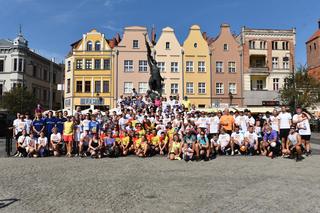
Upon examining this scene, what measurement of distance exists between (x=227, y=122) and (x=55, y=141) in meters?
7.32

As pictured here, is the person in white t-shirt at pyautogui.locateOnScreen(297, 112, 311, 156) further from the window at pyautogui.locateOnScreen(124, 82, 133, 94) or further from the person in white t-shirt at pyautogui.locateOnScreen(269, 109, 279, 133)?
the window at pyautogui.locateOnScreen(124, 82, 133, 94)

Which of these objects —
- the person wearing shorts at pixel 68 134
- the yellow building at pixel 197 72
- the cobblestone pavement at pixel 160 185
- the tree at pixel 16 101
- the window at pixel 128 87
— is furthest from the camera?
the yellow building at pixel 197 72

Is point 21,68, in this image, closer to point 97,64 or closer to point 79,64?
point 79,64

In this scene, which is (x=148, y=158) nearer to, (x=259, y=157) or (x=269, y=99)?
(x=259, y=157)

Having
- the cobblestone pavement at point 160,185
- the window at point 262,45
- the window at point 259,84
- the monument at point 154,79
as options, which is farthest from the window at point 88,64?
the cobblestone pavement at point 160,185

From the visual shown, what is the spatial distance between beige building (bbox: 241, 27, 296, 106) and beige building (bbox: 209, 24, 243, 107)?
1.07 metres

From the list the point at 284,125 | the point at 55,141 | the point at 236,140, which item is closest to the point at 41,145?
the point at 55,141

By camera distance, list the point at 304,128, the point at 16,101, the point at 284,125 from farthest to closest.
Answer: the point at 16,101, the point at 284,125, the point at 304,128

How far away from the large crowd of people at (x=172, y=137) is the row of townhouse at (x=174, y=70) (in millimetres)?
33050

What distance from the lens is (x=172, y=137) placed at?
44.3 feet

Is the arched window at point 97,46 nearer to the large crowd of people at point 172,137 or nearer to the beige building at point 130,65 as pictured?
the beige building at point 130,65

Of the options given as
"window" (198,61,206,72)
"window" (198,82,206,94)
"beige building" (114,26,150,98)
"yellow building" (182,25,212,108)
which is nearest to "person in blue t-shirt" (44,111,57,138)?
"beige building" (114,26,150,98)

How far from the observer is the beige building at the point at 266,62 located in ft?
159

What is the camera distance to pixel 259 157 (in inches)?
504
